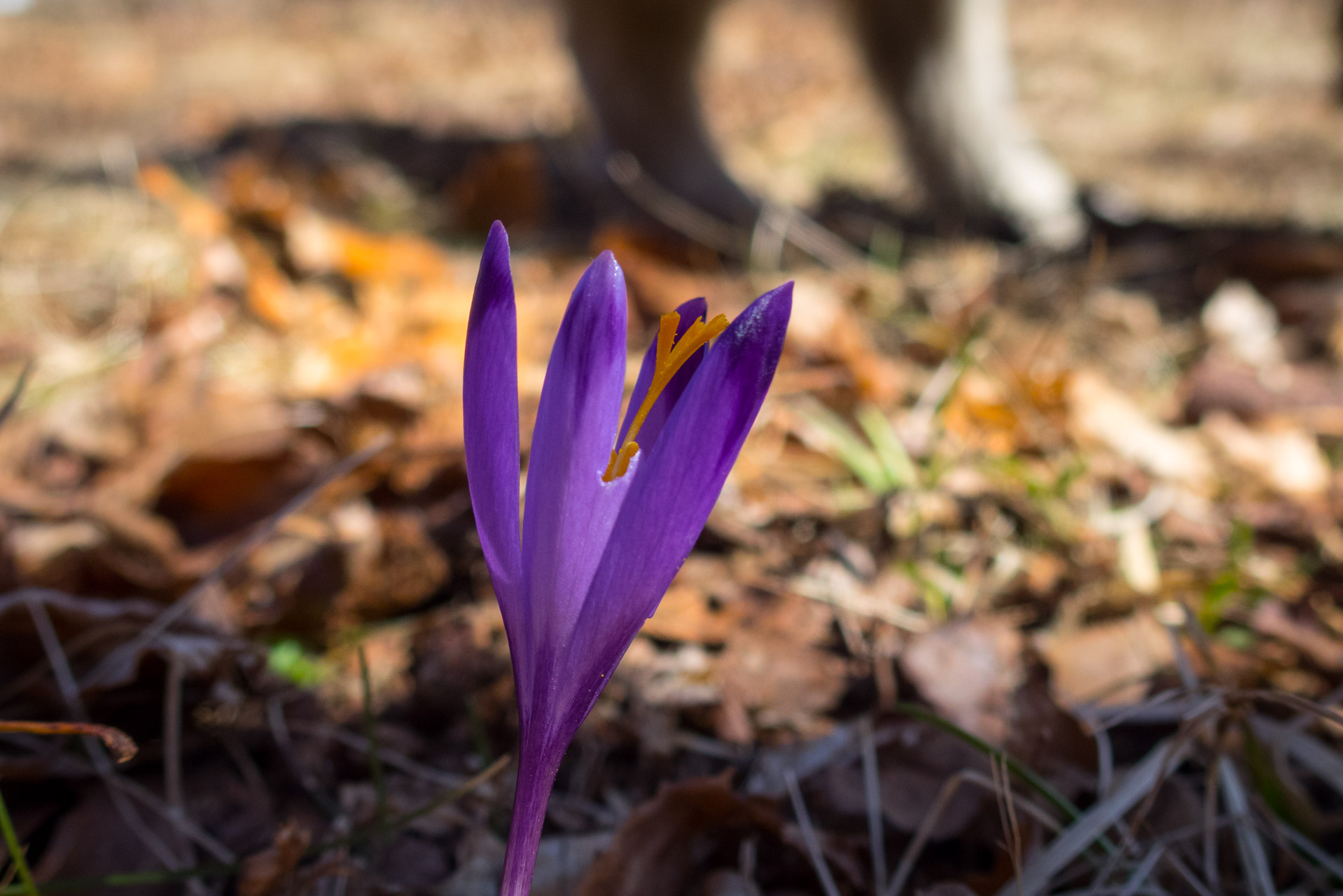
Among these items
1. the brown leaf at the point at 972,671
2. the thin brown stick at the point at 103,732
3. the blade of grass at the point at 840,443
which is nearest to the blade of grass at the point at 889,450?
the blade of grass at the point at 840,443

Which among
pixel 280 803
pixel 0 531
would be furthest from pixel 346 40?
pixel 280 803

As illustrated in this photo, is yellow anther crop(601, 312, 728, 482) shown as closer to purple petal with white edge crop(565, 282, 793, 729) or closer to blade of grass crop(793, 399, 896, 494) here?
purple petal with white edge crop(565, 282, 793, 729)

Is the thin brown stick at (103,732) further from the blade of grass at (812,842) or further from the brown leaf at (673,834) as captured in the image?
the blade of grass at (812,842)

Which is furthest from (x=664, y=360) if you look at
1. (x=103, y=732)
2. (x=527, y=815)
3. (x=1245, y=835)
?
(x=1245, y=835)

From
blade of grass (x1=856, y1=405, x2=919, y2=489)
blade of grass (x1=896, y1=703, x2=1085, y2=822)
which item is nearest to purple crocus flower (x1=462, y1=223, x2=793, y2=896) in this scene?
blade of grass (x1=896, y1=703, x2=1085, y2=822)

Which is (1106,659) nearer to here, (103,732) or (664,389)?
(664,389)

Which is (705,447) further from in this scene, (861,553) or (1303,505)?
(1303,505)

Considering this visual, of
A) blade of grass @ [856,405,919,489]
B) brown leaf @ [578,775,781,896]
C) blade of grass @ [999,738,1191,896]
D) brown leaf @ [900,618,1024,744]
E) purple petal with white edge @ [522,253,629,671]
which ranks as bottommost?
brown leaf @ [578,775,781,896]
